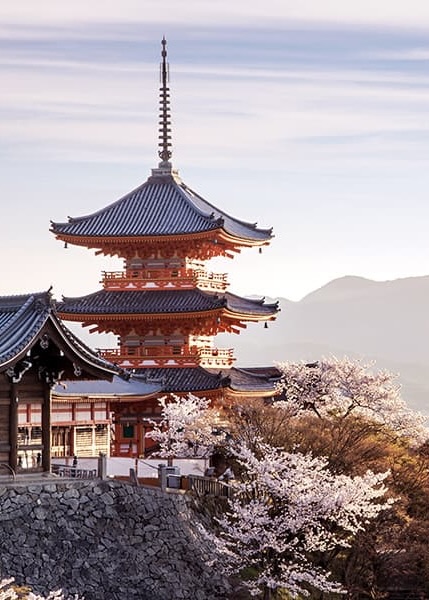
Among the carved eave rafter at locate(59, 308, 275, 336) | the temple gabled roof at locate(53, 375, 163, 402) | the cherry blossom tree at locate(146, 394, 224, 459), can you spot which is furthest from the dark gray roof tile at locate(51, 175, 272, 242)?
the cherry blossom tree at locate(146, 394, 224, 459)

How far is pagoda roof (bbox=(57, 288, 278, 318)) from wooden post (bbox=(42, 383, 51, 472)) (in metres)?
18.0

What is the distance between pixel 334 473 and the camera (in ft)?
142

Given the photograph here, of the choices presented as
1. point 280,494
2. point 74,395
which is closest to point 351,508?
point 280,494

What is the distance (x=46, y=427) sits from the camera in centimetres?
3841

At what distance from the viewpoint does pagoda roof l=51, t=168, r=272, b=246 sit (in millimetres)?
57719

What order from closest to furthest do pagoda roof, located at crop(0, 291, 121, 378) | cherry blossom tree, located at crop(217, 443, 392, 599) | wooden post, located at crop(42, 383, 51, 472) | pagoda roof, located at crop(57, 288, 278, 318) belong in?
pagoda roof, located at crop(0, 291, 121, 378) < wooden post, located at crop(42, 383, 51, 472) < cherry blossom tree, located at crop(217, 443, 392, 599) < pagoda roof, located at crop(57, 288, 278, 318)

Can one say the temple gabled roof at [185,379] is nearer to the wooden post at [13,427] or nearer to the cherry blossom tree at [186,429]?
the cherry blossom tree at [186,429]

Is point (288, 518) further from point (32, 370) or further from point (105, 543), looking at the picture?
point (32, 370)

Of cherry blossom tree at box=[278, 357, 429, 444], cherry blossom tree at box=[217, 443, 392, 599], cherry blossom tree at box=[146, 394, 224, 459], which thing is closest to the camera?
cherry blossom tree at box=[217, 443, 392, 599]

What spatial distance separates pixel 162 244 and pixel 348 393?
964 centimetres

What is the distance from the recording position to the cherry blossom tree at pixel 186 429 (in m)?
49.1

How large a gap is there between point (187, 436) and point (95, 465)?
6442mm

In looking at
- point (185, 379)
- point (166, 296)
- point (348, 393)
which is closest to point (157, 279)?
point (166, 296)

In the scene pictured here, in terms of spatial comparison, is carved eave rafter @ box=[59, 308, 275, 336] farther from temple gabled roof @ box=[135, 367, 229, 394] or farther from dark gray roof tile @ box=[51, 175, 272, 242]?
dark gray roof tile @ box=[51, 175, 272, 242]
